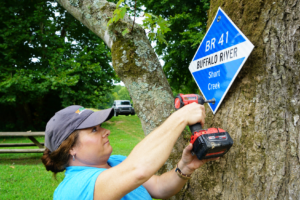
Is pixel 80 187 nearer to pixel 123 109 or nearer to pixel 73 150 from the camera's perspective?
pixel 73 150

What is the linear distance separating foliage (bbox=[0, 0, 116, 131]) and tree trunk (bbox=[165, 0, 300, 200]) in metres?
8.62

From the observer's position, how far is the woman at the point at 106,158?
1147mm

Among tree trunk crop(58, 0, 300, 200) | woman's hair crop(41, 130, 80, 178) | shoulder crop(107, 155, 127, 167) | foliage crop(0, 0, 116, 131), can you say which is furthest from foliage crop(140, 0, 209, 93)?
woman's hair crop(41, 130, 80, 178)

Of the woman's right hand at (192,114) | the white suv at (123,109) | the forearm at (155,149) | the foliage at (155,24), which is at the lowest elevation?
the white suv at (123,109)

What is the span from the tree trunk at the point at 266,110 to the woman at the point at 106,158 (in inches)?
11.9

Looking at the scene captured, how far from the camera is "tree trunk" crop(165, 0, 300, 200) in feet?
4.09

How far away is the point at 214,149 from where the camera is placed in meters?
1.22

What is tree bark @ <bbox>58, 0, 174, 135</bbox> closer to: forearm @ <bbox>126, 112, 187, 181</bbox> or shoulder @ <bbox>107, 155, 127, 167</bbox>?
shoulder @ <bbox>107, 155, 127, 167</bbox>

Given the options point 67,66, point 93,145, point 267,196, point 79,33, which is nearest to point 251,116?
point 267,196

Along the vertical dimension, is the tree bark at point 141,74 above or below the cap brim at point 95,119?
above

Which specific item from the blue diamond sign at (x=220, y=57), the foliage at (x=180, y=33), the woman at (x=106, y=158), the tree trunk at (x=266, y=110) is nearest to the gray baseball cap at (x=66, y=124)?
the woman at (x=106, y=158)

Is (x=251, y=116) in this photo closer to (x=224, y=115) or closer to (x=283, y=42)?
(x=224, y=115)

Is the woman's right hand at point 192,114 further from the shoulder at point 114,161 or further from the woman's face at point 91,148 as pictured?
the shoulder at point 114,161

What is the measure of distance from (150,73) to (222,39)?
732 mm
